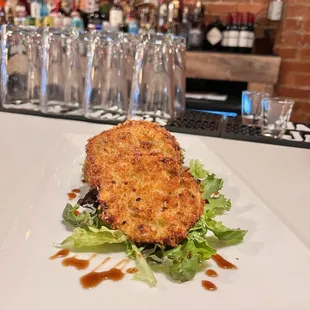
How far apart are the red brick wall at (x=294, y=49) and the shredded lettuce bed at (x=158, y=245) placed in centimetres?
251

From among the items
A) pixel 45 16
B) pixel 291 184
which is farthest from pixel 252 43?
pixel 291 184

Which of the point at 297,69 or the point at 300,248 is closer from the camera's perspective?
the point at 300,248

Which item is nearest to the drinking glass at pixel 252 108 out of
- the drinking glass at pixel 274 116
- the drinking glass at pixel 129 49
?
the drinking glass at pixel 274 116

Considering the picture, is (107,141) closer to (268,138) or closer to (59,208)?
(59,208)

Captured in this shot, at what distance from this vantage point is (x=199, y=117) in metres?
1.58

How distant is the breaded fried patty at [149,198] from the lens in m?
0.67

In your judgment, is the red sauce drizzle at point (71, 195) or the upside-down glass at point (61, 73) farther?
the upside-down glass at point (61, 73)

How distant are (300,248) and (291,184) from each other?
38 cm

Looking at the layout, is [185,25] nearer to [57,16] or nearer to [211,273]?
[57,16]

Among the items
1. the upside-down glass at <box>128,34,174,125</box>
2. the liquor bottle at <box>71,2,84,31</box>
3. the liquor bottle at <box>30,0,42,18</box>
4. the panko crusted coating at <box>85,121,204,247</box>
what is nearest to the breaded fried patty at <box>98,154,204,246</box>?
the panko crusted coating at <box>85,121,204,247</box>

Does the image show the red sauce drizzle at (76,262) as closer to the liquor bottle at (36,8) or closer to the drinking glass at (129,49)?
the drinking glass at (129,49)

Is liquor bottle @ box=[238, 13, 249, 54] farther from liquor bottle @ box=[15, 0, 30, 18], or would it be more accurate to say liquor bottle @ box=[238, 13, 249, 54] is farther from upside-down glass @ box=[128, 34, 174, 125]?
liquor bottle @ box=[15, 0, 30, 18]

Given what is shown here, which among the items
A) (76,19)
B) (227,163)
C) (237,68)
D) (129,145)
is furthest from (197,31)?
(129,145)

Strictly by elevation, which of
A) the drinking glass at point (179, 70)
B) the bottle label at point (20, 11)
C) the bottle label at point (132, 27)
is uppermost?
the bottle label at point (20, 11)
